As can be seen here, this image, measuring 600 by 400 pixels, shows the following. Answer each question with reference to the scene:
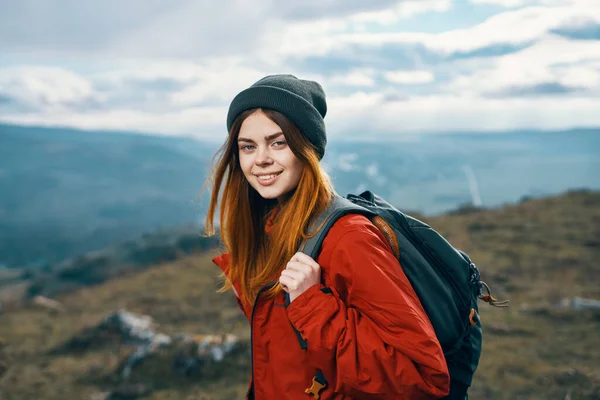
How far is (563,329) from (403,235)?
7210 millimetres

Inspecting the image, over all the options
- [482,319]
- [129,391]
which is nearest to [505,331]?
[482,319]

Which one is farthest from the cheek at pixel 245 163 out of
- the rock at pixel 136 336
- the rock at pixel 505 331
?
the rock at pixel 505 331

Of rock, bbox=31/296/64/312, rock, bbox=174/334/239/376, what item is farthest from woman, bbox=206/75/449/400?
rock, bbox=31/296/64/312

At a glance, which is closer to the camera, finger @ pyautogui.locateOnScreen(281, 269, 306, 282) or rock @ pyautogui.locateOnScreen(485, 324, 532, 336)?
finger @ pyautogui.locateOnScreen(281, 269, 306, 282)

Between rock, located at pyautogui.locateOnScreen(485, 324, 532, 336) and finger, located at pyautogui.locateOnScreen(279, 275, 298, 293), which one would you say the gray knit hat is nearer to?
finger, located at pyautogui.locateOnScreen(279, 275, 298, 293)

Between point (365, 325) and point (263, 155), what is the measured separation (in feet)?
3.20

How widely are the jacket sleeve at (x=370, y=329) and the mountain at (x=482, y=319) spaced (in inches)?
182

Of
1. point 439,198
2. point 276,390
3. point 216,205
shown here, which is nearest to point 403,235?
point 276,390

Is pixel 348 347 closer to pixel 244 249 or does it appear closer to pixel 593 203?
pixel 244 249

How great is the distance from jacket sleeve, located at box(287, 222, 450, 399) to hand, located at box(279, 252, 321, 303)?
39mm

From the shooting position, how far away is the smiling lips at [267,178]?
255 cm

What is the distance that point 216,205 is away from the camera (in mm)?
3033

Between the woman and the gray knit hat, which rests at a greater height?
the gray knit hat

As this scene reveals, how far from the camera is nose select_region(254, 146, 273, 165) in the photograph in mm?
2506
